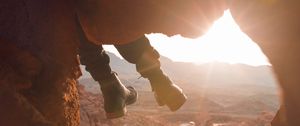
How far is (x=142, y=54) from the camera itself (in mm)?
4117

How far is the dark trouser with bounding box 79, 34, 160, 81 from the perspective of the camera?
4.06 meters

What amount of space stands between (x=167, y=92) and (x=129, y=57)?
0.52 meters

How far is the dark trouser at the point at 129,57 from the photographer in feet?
13.3

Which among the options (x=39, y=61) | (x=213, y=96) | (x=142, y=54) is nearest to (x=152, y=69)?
(x=142, y=54)

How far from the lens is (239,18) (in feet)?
9.00

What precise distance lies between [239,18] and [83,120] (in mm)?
7036

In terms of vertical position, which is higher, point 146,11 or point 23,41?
point 146,11

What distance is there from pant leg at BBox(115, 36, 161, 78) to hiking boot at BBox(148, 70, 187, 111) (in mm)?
106

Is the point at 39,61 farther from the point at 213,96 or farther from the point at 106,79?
the point at 213,96

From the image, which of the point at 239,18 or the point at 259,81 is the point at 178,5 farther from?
the point at 259,81

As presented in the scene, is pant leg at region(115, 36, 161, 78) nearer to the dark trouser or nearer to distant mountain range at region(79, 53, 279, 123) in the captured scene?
the dark trouser

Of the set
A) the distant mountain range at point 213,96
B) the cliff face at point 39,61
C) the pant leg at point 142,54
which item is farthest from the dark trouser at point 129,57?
the distant mountain range at point 213,96

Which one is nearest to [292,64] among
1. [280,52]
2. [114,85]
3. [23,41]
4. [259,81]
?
[280,52]

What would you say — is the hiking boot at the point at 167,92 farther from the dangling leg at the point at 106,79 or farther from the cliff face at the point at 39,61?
the cliff face at the point at 39,61
